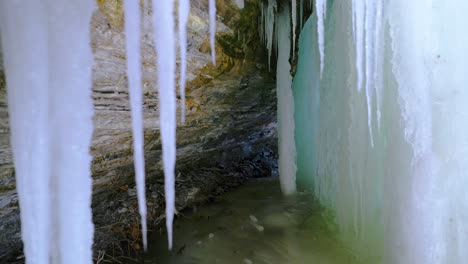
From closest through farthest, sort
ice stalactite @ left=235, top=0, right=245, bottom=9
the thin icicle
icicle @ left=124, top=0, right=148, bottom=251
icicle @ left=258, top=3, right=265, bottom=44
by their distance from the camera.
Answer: icicle @ left=124, top=0, right=148, bottom=251
the thin icicle
ice stalactite @ left=235, top=0, right=245, bottom=9
icicle @ left=258, top=3, right=265, bottom=44

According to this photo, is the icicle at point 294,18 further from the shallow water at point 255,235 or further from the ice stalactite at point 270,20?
the shallow water at point 255,235

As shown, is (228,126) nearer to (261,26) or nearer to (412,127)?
(261,26)

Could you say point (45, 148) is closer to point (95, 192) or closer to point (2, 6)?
point (2, 6)

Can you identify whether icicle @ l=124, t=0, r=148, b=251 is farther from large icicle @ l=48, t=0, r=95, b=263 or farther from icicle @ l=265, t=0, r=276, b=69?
icicle @ l=265, t=0, r=276, b=69

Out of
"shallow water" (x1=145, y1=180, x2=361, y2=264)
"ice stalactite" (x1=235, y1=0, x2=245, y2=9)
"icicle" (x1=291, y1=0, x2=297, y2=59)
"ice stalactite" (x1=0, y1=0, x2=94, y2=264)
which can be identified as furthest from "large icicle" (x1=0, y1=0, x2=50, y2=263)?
"icicle" (x1=291, y1=0, x2=297, y2=59)

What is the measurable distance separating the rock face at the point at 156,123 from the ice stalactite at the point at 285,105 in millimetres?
205

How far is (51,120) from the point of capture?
1.27m

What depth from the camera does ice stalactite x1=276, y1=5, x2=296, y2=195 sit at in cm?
280

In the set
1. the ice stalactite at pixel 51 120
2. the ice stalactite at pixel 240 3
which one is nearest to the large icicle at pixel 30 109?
the ice stalactite at pixel 51 120

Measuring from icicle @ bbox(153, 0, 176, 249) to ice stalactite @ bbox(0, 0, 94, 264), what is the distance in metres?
0.31

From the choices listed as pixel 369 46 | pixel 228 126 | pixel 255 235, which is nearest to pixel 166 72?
pixel 369 46

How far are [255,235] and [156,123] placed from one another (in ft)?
3.70

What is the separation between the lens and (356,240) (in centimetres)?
230

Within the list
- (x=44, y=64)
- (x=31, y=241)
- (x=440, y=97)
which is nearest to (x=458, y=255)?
(x=440, y=97)
